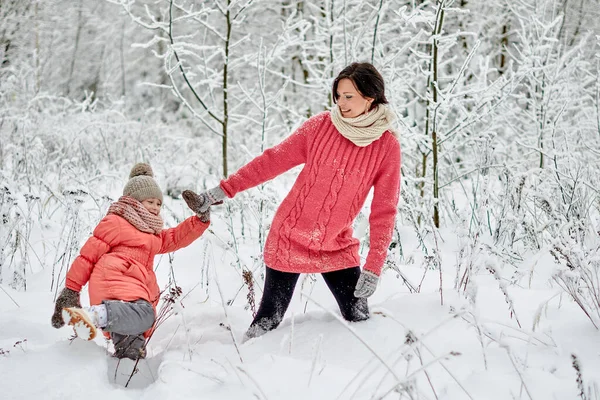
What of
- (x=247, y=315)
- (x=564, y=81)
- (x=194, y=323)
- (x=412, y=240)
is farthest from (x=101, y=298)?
(x=564, y=81)

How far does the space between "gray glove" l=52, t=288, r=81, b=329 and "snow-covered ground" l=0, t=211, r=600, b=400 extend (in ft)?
0.34

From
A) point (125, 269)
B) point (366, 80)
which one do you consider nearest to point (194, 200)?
point (125, 269)

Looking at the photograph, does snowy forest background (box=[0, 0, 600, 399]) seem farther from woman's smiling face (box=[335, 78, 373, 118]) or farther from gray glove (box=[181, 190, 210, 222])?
woman's smiling face (box=[335, 78, 373, 118])

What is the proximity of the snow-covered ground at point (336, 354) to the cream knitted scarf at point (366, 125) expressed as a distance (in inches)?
28.3

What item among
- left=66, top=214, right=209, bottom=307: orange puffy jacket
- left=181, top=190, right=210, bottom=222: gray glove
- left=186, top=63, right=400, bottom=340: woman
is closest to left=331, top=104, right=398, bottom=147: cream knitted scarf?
left=186, top=63, right=400, bottom=340: woman

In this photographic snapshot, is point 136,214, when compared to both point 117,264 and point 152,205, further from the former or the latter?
point 117,264

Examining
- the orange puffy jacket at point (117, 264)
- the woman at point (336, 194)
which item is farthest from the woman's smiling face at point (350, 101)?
the orange puffy jacket at point (117, 264)

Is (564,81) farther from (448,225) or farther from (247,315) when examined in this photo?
(247,315)

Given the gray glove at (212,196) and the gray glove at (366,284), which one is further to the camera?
the gray glove at (212,196)

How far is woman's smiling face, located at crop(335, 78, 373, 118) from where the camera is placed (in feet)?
6.95

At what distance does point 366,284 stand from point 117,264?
1101 millimetres

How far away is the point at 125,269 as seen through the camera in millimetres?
2115

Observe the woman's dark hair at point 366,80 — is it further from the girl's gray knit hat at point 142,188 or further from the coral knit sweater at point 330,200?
the girl's gray knit hat at point 142,188

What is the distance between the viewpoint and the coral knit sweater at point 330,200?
2.14m
